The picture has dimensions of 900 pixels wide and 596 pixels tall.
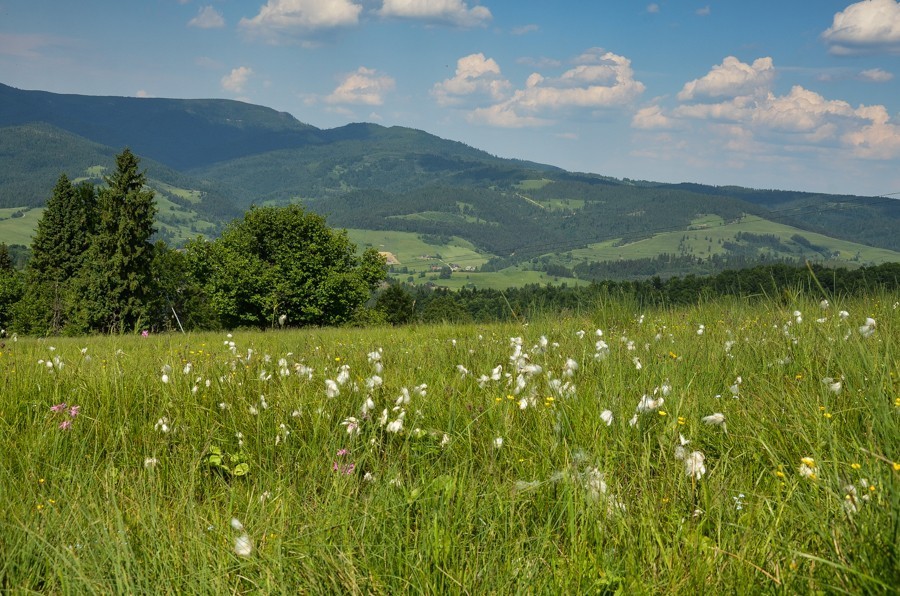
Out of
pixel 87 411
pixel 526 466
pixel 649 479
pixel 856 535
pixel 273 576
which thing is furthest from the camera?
pixel 87 411

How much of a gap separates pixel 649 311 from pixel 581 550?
809 cm

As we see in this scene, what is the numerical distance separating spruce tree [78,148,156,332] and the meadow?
61.6m

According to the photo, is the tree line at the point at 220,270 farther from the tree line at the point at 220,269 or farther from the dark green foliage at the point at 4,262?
the dark green foliage at the point at 4,262

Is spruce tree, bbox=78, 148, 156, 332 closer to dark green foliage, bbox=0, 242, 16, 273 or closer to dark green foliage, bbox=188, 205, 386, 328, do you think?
dark green foliage, bbox=188, 205, 386, 328

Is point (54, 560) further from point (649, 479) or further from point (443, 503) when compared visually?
point (649, 479)

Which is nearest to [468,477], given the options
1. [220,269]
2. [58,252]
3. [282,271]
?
[282,271]

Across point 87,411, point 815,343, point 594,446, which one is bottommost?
point 87,411

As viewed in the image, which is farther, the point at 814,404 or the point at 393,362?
the point at 393,362

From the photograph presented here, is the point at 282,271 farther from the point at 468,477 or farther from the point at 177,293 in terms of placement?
the point at 468,477

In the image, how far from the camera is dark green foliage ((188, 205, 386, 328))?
198ft

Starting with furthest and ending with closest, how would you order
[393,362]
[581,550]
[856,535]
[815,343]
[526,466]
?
[393,362] → [815,343] → [526,466] → [581,550] → [856,535]

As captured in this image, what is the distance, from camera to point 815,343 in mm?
5934

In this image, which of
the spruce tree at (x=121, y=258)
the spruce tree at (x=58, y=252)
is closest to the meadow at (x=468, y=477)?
the spruce tree at (x=121, y=258)

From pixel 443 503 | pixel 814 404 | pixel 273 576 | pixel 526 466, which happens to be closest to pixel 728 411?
→ pixel 814 404
